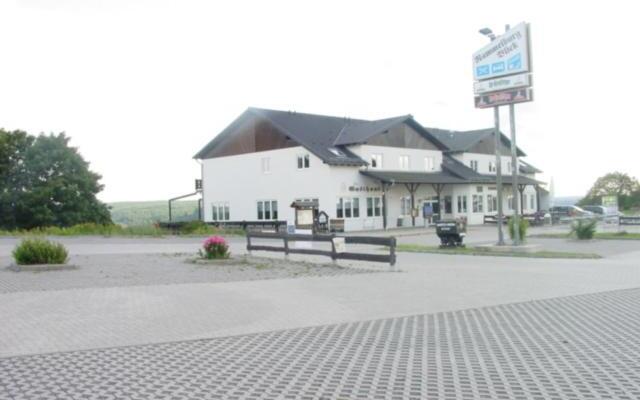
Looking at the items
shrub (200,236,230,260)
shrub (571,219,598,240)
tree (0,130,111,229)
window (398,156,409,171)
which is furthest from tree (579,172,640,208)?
shrub (200,236,230,260)

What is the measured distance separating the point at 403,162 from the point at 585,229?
21.7m

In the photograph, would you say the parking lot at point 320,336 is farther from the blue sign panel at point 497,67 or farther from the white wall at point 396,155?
the white wall at point 396,155

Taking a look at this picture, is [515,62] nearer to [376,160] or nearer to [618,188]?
[376,160]

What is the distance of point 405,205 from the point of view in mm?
49188

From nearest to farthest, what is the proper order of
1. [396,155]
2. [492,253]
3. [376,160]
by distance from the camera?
[492,253] → [376,160] → [396,155]

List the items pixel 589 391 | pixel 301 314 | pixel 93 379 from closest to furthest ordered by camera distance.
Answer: pixel 589 391 < pixel 93 379 < pixel 301 314

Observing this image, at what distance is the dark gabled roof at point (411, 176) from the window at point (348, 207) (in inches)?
80.6

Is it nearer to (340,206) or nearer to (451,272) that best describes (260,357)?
(451,272)

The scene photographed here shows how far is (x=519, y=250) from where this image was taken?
23.1 metres

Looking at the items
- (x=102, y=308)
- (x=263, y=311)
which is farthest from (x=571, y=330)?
(x=102, y=308)

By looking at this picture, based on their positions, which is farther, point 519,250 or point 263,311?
point 519,250

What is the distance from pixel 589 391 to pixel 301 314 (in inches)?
197

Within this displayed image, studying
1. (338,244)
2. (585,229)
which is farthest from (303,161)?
(338,244)

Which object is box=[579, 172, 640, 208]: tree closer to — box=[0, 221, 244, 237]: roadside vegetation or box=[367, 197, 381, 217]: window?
box=[367, 197, 381, 217]: window
